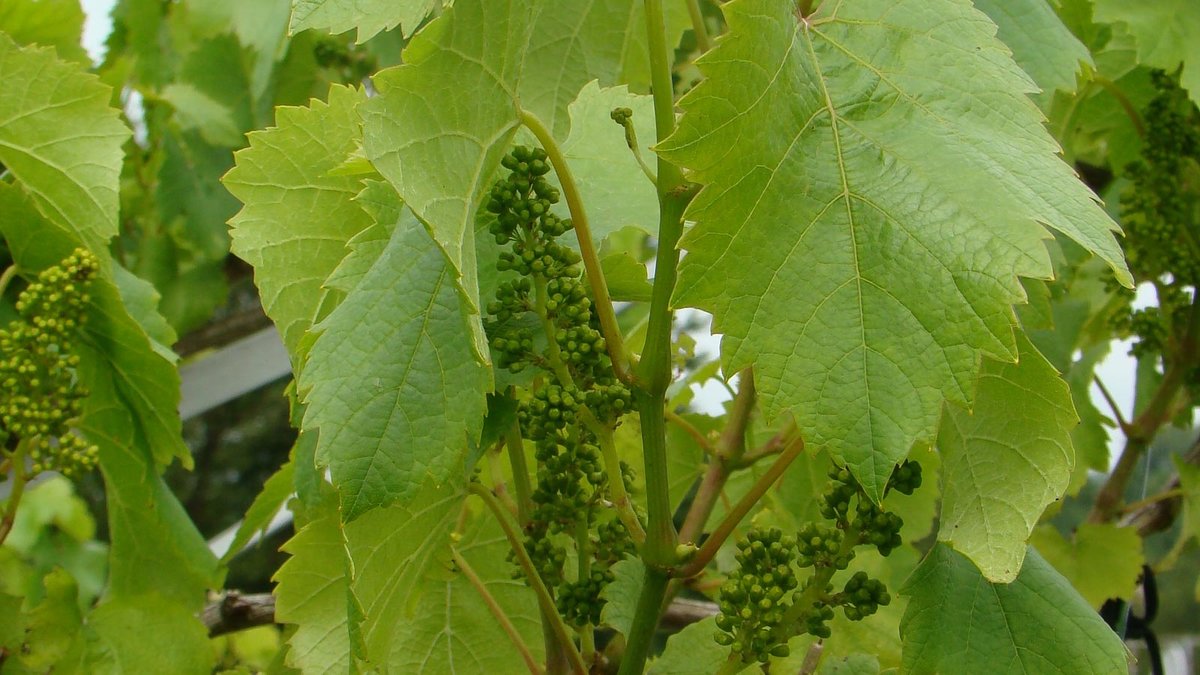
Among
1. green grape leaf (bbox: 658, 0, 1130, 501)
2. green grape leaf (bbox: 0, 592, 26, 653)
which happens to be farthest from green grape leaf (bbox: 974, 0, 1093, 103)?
green grape leaf (bbox: 0, 592, 26, 653)

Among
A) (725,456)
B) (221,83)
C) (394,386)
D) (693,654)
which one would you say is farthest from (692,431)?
(221,83)

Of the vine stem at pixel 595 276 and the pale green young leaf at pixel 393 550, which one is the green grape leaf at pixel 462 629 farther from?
the vine stem at pixel 595 276

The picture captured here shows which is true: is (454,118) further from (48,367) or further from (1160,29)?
(1160,29)

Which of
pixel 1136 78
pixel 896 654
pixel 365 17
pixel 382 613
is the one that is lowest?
pixel 382 613

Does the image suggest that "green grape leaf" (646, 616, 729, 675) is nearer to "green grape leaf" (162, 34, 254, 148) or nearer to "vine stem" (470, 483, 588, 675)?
"vine stem" (470, 483, 588, 675)

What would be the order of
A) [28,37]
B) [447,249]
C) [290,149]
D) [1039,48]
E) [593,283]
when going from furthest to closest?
1. [28,37]
2. [1039,48]
3. [290,149]
4. [593,283]
5. [447,249]

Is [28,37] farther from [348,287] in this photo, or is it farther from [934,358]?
[934,358]

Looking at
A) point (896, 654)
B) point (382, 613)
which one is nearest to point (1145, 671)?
point (896, 654)
